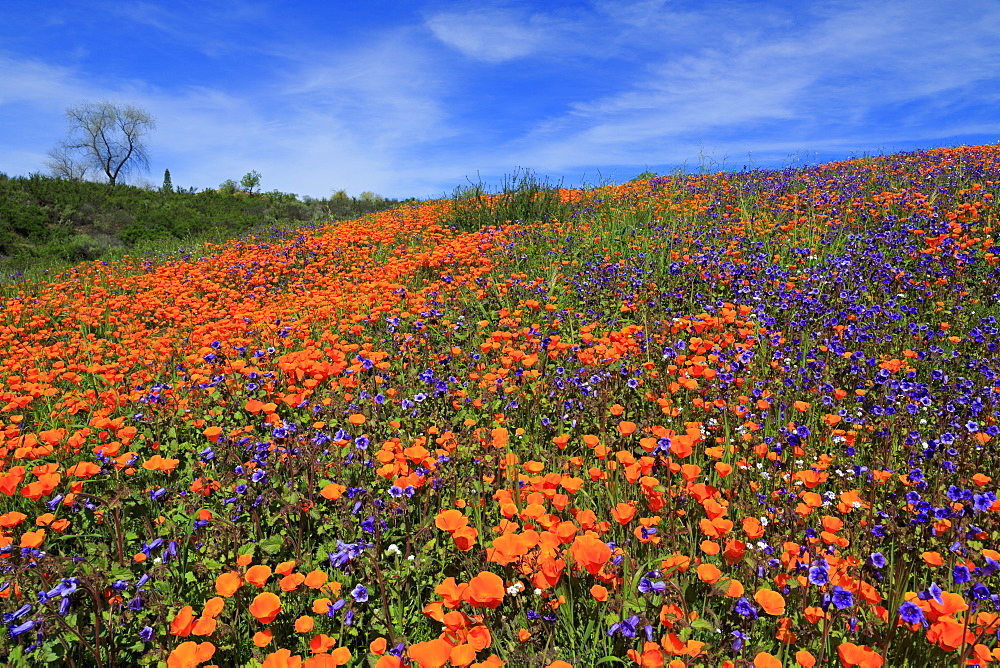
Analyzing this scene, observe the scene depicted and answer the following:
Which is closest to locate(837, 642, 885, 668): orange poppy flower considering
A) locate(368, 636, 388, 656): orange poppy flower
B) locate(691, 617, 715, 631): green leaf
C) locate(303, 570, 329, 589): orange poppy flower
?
locate(691, 617, 715, 631): green leaf

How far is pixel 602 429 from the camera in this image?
3.37 m

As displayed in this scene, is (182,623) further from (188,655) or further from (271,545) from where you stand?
(271,545)

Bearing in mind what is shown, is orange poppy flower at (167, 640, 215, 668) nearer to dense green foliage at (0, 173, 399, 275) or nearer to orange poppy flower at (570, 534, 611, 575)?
orange poppy flower at (570, 534, 611, 575)

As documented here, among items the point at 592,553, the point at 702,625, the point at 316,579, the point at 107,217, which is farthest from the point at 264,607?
the point at 107,217

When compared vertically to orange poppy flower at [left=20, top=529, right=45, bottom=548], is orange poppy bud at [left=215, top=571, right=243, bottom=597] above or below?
below

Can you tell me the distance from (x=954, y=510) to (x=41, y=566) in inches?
162

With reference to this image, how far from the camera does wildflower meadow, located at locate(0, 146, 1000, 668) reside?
1.98 metres

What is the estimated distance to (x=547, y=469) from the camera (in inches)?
126

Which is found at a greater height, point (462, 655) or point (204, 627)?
point (462, 655)

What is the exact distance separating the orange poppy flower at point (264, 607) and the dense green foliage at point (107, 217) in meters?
14.7

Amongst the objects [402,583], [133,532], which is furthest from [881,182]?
[133,532]

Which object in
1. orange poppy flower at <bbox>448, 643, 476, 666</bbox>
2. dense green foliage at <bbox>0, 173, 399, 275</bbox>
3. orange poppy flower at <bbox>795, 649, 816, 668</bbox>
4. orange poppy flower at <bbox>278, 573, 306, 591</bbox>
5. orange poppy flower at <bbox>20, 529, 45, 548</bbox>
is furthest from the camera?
dense green foliage at <bbox>0, 173, 399, 275</bbox>

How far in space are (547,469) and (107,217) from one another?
860 inches

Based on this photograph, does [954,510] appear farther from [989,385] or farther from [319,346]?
[319,346]
